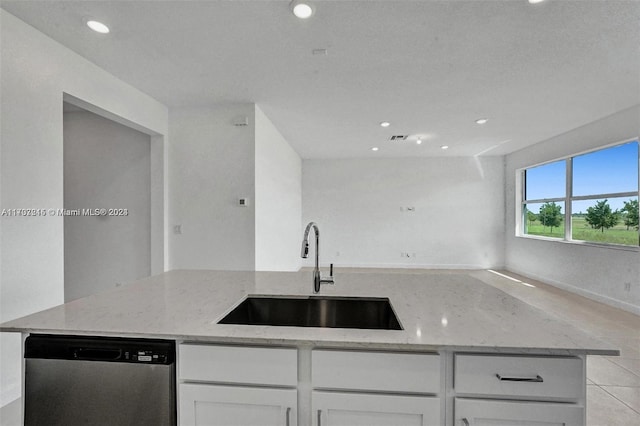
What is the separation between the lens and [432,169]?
6809mm

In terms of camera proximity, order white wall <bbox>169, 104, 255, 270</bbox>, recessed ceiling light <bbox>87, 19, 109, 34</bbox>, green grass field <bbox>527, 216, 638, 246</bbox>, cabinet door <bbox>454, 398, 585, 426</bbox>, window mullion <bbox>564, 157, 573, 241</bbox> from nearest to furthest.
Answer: cabinet door <bbox>454, 398, 585, 426</bbox>
recessed ceiling light <bbox>87, 19, 109, 34</bbox>
white wall <bbox>169, 104, 255, 270</bbox>
green grass field <bbox>527, 216, 638, 246</bbox>
window mullion <bbox>564, 157, 573, 241</bbox>

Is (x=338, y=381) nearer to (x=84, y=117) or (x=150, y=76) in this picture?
(x=150, y=76)

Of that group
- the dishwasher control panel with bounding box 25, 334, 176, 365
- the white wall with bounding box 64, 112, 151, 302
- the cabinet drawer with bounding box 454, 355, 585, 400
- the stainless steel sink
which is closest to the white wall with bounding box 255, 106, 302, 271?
the white wall with bounding box 64, 112, 151, 302

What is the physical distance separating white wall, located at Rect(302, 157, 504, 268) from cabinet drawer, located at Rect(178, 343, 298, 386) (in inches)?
235

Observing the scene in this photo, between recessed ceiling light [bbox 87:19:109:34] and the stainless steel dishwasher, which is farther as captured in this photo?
recessed ceiling light [bbox 87:19:109:34]

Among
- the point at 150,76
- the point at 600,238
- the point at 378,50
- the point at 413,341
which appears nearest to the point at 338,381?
the point at 413,341

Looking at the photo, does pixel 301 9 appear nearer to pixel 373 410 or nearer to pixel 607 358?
pixel 373 410

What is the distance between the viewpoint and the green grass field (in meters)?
→ 3.81

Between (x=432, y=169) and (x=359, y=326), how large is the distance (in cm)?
610

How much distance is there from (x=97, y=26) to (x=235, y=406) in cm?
264

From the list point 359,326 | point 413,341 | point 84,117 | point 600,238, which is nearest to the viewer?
point 413,341

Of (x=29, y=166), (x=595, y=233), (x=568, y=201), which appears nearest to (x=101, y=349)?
(x=29, y=166)

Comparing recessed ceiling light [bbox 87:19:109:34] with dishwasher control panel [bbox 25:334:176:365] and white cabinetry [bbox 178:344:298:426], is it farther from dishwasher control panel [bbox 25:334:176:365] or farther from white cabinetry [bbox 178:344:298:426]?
white cabinetry [bbox 178:344:298:426]

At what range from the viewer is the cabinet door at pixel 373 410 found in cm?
89
